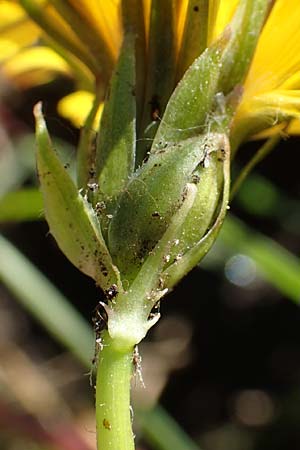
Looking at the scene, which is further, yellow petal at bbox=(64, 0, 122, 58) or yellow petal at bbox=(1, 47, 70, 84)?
yellow petal at bbox=(1, 47, 70, 84)

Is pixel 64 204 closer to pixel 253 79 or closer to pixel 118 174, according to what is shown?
pixel 118 174

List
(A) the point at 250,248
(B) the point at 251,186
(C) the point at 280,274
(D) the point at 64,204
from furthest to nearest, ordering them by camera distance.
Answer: (B) the point at 251,186, (A) the point at 250,248, (C) the point at 280,274, (D) the point at 64,204

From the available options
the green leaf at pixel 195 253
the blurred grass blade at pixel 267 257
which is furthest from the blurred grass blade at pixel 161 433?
the green leaf at pixel 195 253

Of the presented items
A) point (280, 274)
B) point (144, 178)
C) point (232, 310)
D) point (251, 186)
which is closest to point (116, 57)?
point (144, 178)

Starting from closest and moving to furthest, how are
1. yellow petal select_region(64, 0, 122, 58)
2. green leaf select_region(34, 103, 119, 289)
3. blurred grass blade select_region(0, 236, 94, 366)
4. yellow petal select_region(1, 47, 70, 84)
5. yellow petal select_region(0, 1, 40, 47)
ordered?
green leaf select_region(34, 103, 119, 289) → yellow petal select_region(64, 0, 122, 58) → yellow petal select_region(0, 1, 40, 47) → yellow petal select_region(1, 47, 70, 84) → blurred grass blade select_region(0, 236, 94, 366)

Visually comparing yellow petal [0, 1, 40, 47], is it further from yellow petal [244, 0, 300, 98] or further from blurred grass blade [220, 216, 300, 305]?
blurred grass blade [220, 216, 300, 305]

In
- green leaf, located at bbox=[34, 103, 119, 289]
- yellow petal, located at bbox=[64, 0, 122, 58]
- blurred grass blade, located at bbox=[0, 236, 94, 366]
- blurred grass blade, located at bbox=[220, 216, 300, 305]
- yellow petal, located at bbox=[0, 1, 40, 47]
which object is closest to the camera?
green leaf, located at bbox=[34, 103, 119, 289]

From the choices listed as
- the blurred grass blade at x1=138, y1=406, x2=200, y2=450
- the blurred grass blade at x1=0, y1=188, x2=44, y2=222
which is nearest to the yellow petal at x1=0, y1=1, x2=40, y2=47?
the blurred grass blade at x1=0, y1=188, x2=44, y2=222

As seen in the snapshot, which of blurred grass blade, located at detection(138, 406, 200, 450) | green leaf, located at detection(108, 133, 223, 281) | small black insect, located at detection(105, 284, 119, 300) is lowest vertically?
blurred grass blade, located at detection(138, 406, 200, 450)
